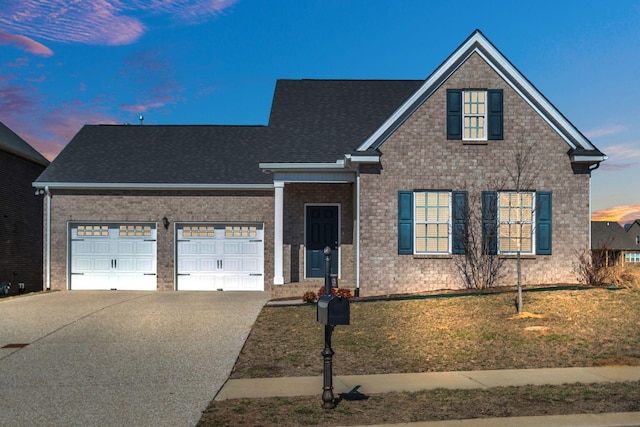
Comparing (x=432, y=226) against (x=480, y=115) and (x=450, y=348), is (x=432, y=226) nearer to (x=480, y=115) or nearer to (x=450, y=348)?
(x=480, y=115)

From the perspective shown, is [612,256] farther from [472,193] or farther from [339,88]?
[339,88]

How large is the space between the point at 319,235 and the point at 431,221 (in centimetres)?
434

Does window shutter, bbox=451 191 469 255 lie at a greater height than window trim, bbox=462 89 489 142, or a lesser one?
lesser

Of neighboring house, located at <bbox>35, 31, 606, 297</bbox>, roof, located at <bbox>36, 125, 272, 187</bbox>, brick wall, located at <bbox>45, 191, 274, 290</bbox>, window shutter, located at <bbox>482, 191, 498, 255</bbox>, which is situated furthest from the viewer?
roof, located at <bbox>36, 125, 272, 187</bbox>

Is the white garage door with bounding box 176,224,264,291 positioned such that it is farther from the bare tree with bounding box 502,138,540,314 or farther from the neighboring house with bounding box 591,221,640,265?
the neighboring house with bounding box 591,221,640,265

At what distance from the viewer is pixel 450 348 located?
36.9 feet

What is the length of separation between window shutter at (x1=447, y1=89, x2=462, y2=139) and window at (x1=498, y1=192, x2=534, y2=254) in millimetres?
Result: 2088

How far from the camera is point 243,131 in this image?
82.8 feet

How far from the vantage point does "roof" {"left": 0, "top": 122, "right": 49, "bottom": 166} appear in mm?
25400

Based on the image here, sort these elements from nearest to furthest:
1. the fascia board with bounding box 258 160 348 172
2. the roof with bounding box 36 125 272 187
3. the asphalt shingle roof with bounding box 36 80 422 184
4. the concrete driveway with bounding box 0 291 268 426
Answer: the concrete driveway with bounding box 0 291 268 426 → the fascia board with bounding box 258 160 348 172 → the asphalt shingle roof with bounding box 36 80 422 184 → the roof with bounding box 36 125 272 187

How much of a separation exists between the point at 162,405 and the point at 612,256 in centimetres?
1399

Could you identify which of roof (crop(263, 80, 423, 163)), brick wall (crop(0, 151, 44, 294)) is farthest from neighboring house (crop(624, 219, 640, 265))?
brick wall (crop(0, 151, 44, 294))

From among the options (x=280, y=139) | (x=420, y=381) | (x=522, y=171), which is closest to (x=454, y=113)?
(x=522, y=171)

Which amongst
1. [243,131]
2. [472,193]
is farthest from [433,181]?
[243,131]
